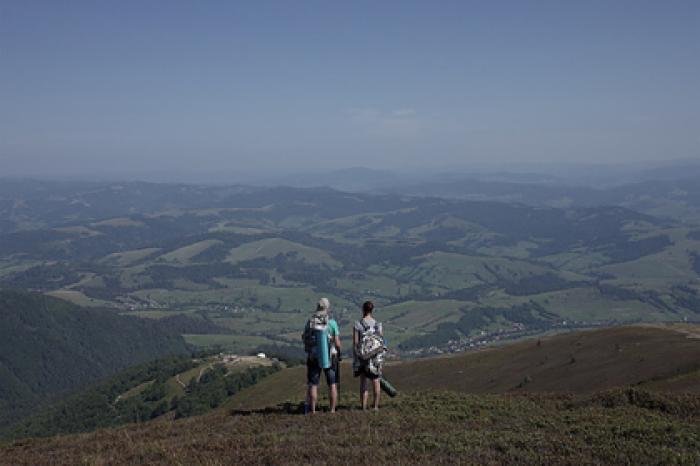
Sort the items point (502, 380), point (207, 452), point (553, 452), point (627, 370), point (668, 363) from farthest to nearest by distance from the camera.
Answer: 1. point (502, 380)
2. point (627, 370)
3. point (668, 363)
4. point (207, 452)
5. point (553, 452)

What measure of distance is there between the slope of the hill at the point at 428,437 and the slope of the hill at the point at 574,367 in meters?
5.43

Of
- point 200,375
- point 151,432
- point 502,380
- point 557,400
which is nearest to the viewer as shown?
point 151,432

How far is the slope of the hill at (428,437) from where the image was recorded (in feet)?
41.3

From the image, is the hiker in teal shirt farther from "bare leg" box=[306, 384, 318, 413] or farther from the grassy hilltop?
the grassy hilltop

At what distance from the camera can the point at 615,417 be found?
1681 cm

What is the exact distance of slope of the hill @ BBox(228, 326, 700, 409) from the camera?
28.3 metres

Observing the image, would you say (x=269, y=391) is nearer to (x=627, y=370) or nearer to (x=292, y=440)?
(x=627, y=370)

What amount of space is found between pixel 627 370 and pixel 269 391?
42874mm

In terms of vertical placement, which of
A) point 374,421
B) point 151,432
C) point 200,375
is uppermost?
point 374,421

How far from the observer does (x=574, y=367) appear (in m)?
36.2

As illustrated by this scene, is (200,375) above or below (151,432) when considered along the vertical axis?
below

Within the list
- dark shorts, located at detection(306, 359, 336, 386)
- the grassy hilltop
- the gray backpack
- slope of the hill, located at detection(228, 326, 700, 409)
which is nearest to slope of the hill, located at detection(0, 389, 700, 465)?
the grassy hilltop

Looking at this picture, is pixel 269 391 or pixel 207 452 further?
pixel 269 391

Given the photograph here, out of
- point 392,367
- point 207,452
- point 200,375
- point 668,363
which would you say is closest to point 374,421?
point 207,452
